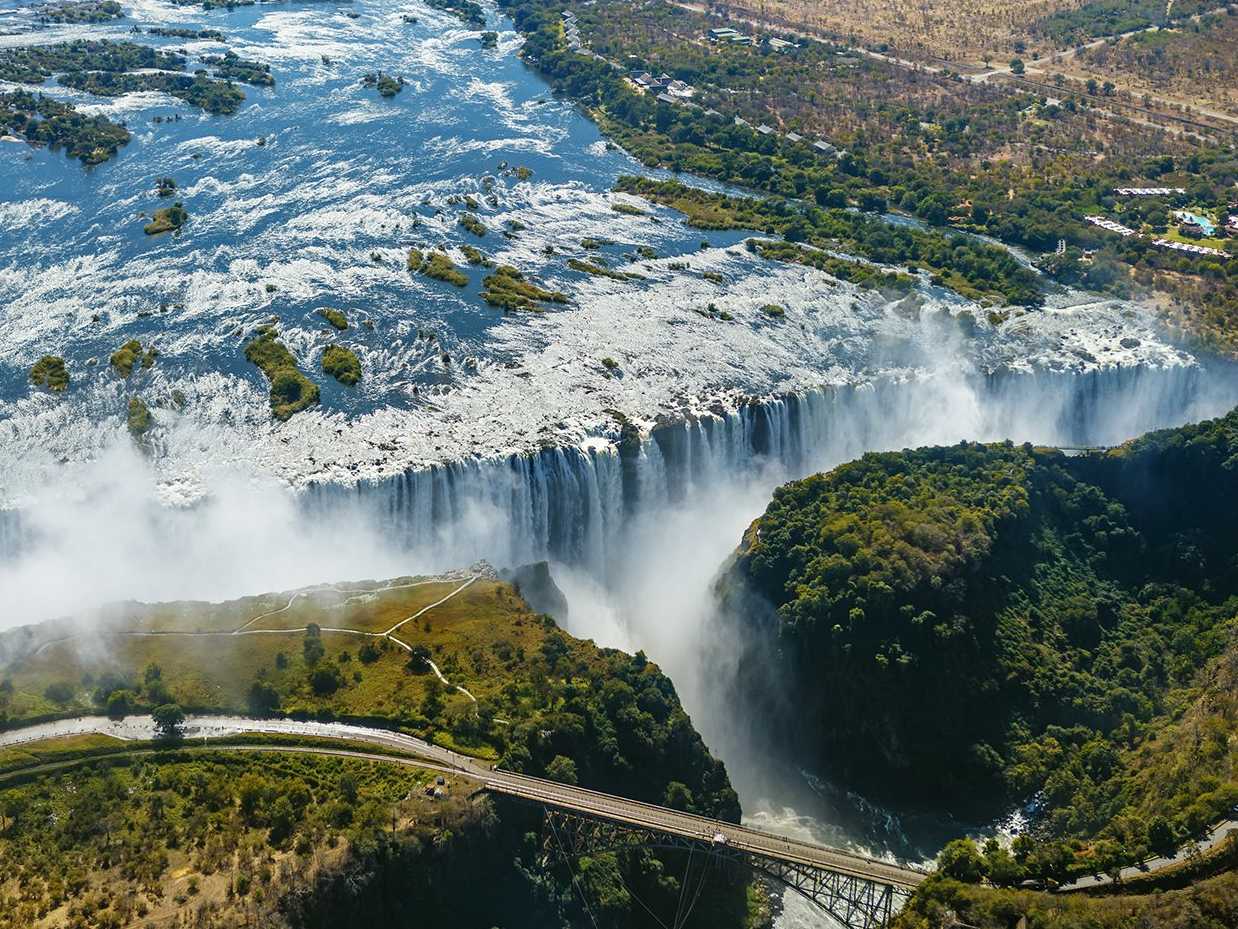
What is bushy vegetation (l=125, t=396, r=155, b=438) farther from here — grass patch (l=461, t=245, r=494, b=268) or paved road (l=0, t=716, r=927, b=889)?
grass patch (l=461, t=245, r=494, b=268)

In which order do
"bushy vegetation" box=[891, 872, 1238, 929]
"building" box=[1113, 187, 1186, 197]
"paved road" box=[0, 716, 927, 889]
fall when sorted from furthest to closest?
"building" box=[1113, 187, 1186, 197] → "paved road" box=[0, 716, 927, 889] → "bushy vegetation" box=[891, 872, 1238, 929]

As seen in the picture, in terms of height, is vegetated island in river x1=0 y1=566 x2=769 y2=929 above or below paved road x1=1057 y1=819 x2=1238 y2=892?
below

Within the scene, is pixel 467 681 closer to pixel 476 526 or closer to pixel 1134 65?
pixel 476 526

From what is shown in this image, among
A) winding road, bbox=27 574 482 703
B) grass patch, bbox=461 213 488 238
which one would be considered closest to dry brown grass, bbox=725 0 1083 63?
grass patch, bbox=461 213 488 238

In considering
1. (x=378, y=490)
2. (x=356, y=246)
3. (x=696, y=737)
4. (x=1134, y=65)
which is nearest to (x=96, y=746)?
(x=378, y=490)

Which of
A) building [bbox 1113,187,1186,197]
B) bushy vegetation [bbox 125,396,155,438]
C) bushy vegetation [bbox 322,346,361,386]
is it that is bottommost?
bushy vegetation [bbox 125,396,155,438]

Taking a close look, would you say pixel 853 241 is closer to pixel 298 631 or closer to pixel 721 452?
pixel 721 452

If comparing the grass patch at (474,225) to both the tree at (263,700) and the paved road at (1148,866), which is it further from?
the paved road at (1148,866)
